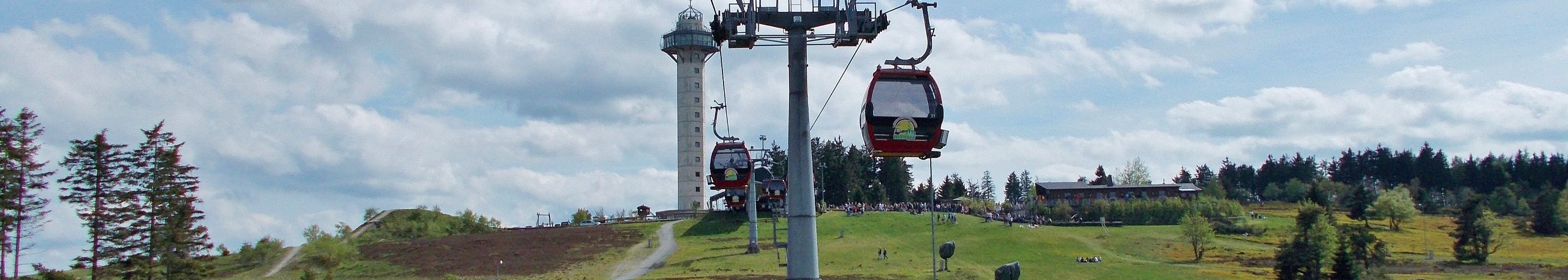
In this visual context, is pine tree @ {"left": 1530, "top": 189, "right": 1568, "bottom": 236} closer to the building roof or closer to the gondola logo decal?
the building roof

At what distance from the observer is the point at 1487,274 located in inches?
3196

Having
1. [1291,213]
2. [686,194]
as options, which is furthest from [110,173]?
[1291,213]

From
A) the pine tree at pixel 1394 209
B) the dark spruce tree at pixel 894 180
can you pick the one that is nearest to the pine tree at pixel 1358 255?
the pine tree at pixel 1394 209

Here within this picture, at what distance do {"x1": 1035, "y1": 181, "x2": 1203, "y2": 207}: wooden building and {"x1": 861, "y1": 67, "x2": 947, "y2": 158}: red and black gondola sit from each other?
119829 millimetres

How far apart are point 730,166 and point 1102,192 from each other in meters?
103

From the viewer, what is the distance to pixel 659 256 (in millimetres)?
89938

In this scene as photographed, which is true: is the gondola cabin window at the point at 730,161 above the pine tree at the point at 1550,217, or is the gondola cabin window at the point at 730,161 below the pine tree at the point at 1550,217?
above

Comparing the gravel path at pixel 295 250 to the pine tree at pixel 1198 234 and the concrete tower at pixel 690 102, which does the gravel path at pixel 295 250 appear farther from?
the pine tree at pixel 1198 234

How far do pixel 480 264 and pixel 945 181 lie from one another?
118 metres

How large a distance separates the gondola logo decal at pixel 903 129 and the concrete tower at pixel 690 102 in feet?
414

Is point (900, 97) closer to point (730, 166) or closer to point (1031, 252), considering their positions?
point (730, 166)

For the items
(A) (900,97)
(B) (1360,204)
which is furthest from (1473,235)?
(A) (900,97)

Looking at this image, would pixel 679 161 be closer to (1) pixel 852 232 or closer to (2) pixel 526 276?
(1) pixel 852 232

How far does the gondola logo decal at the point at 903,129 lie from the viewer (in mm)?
26844
